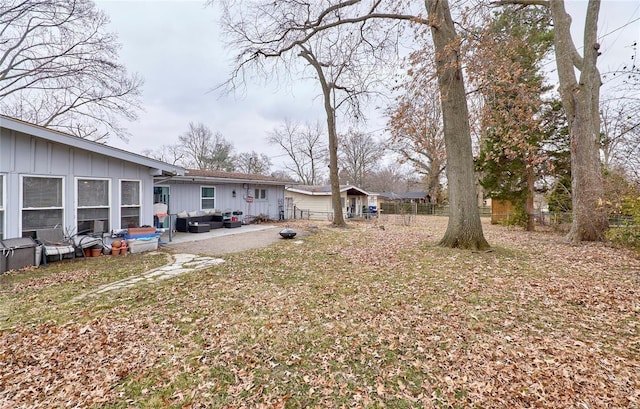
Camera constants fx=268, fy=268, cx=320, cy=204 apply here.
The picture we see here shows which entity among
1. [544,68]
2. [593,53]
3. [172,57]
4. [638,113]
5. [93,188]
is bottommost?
[93,188]

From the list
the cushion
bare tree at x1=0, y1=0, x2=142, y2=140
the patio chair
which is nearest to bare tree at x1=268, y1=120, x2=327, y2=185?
bare tree at x1=0, y1=0, x2=142, y2=140

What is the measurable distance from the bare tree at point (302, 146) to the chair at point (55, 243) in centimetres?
2920

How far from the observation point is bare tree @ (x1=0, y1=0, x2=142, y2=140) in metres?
12.9

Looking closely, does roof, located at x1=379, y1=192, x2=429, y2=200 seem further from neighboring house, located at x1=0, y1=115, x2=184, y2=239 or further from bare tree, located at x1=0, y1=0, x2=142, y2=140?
neighboring house, located at x1=0, y1=115, x2=184, y2=239

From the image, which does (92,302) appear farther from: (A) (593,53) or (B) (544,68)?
(B) (544,68)

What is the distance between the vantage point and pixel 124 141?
61.7ft

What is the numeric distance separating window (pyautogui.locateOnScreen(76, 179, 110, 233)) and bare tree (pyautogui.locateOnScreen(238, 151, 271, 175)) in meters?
30.8

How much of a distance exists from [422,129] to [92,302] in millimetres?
9012

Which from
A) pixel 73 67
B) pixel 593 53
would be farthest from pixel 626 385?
pixel 73 67

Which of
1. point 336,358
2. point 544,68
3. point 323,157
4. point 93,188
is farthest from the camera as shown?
point 323,157

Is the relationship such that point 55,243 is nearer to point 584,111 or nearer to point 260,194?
point 260,194

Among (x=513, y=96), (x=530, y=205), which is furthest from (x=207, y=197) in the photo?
(x=530, y=205)

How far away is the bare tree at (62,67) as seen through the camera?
42.3 feet

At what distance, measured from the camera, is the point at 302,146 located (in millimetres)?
35625
